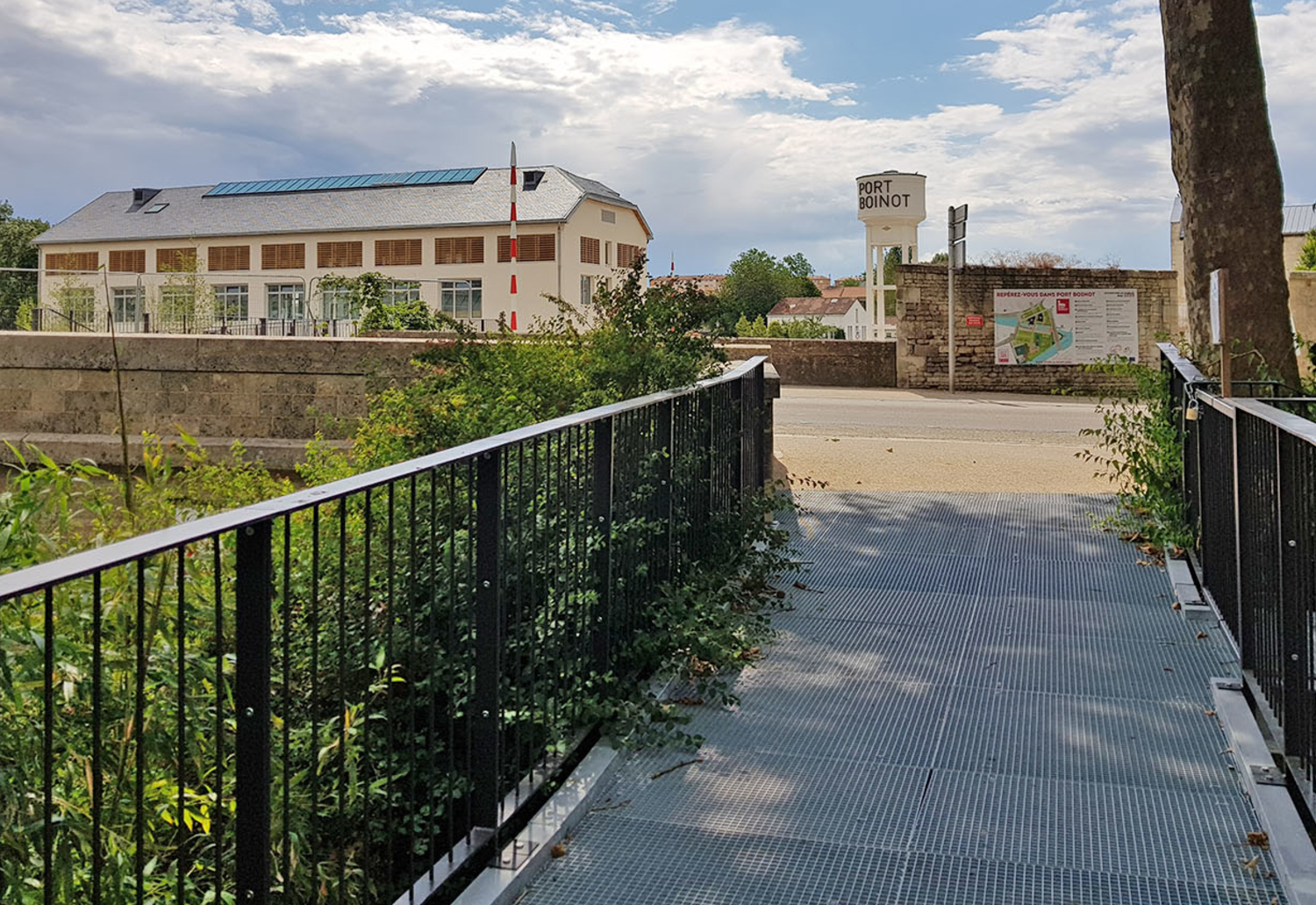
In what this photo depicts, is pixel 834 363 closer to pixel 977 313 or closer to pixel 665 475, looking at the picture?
pixel 977 313

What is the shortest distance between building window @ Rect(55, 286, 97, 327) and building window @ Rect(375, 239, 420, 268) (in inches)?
1167

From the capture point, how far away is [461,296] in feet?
207

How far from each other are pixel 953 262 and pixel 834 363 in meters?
2.96

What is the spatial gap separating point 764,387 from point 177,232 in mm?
67353

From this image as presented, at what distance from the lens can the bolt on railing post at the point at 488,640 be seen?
3.45 m

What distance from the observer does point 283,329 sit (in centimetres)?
3656

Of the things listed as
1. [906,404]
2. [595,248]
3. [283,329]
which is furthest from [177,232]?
[906,404]

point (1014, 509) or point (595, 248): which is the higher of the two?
point (595, 248)

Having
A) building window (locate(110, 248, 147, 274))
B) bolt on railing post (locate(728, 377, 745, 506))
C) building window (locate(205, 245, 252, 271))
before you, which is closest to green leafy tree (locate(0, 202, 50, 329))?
building window (locate(110, 248, 147, 274))

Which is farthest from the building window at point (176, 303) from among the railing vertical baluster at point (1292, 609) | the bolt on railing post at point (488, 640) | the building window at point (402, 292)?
the railing vertical baluster at point (1292, 609)

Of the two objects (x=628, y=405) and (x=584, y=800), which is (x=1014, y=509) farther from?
(x=584, y=800)

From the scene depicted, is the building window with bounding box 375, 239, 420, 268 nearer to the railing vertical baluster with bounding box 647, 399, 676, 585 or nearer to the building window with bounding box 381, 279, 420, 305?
the building window with bounding box 381, 279, 420, 305

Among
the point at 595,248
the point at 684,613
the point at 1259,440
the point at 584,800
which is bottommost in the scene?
the point at 584,800

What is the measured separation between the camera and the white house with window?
62438mm
